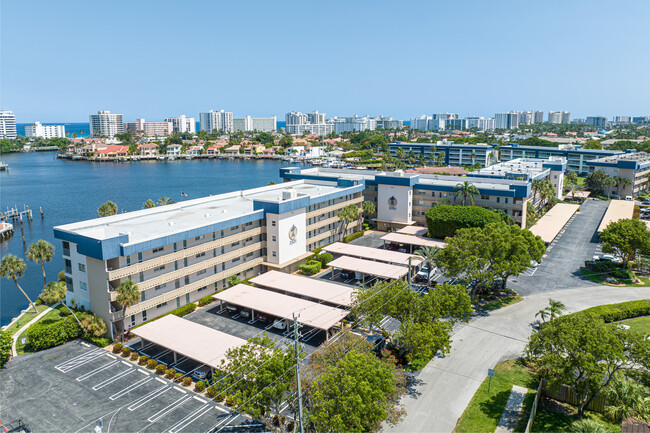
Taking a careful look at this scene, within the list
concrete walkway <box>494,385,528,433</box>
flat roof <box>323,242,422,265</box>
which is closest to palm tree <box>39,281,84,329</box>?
flat roof <box>323,242,422,265</box>

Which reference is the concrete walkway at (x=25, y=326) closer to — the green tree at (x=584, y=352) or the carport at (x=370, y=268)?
the carport at (x=370, y=268)

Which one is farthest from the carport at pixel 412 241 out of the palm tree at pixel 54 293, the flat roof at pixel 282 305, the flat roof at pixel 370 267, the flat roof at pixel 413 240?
the palm tree at pixel 54 293

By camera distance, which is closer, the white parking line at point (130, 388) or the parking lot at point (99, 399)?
the parking lot at point (99, 399)

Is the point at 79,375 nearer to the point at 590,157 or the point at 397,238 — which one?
the point at 397,238

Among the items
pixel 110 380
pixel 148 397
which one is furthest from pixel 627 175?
pixel 110 380

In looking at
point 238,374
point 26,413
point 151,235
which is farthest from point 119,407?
point 151,235

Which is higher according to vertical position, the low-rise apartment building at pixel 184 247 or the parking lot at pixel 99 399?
the low-rise apartment building at pixel 184 247
